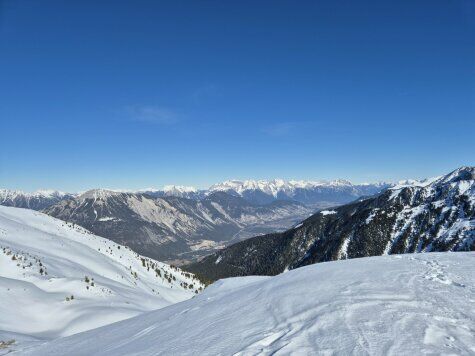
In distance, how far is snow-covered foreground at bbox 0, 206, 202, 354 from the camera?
699 inches

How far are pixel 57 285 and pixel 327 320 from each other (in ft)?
69.8

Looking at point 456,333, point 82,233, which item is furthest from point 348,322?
point 82,233

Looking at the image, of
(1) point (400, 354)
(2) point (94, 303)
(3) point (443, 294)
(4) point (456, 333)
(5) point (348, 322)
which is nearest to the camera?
(1) point (400, 354)

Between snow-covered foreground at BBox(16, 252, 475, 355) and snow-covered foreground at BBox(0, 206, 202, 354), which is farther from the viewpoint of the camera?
snow-covered foreground at BBox(0, 206, 202, 354)

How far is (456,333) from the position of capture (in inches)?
281

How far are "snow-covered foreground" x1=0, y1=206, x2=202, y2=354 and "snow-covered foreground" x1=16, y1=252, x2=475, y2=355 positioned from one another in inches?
220

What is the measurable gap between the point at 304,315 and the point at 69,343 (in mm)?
8571

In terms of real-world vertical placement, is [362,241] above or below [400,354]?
below

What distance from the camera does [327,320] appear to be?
26.5 ft

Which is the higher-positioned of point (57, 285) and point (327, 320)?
point (327, 320)

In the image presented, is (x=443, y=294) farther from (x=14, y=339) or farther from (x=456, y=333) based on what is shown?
(x=14, y=339)

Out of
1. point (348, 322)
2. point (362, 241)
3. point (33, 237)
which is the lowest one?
point (362, 241)

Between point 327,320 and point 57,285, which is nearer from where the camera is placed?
point 327,320

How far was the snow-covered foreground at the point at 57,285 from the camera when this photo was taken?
17.8 metres
